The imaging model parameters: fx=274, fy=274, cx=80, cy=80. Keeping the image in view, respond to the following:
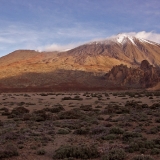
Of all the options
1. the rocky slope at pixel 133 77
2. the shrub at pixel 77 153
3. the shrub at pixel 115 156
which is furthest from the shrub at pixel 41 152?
the rocky slope at pixel 133 77

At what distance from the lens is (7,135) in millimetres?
11938

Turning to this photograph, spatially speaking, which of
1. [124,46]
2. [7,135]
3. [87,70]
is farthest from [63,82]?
[124,46]

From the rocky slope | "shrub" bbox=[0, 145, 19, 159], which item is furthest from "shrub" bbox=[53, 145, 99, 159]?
the rocky slope

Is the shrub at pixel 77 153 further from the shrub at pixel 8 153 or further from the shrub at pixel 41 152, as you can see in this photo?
the shrub at pixel 8 153

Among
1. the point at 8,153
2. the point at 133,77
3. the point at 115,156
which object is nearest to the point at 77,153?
the point at 115,156

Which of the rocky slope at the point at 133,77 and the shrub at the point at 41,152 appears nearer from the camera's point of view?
the shrub at the point at 41,152

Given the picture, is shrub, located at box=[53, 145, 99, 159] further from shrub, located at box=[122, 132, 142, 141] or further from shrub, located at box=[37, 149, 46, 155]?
shrub, located at box=[122, 132, 142, 141]

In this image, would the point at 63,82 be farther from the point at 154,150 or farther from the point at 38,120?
the point at 154,150

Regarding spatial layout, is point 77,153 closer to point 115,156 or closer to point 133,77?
point 115,156

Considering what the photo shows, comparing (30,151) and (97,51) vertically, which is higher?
(97,51)

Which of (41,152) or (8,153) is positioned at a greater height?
(8,153)

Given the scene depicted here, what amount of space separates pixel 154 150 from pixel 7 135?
6.29m

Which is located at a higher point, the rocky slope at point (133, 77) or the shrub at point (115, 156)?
the rocky slope at point (133, 77)

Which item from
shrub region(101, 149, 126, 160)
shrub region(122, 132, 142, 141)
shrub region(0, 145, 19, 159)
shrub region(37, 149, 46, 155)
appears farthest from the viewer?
shrub region(122, 132, 142, 141)
